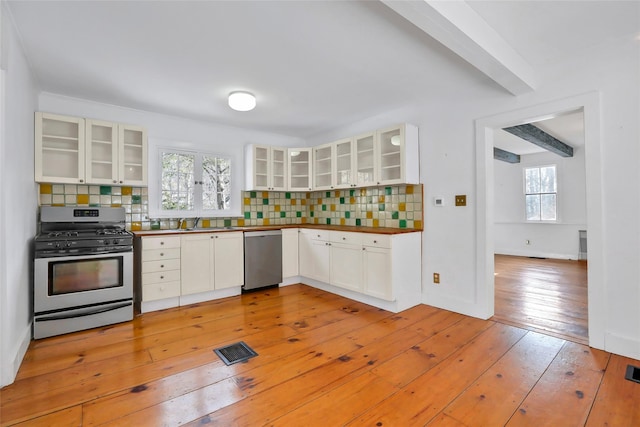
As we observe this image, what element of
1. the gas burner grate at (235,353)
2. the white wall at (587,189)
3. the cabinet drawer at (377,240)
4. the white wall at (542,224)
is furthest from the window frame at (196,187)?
the white wall at (542,224)

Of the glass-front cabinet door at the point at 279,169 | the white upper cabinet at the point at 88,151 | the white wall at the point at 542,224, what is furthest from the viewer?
the white wall at the point at 542,224

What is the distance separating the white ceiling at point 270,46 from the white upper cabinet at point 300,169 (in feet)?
4.38

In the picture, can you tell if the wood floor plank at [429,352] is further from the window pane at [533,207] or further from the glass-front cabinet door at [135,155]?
the window pane at [533,207]

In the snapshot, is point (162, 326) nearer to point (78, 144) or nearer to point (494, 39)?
point (78, 144)

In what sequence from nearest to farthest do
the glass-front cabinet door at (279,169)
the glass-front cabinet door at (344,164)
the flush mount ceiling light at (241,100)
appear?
the flush mount ceiling light at (241,100)
the glass-front cabinet door at (344,164)
the glass-front cabinet door at (279,169)

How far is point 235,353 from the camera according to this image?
2.36 meters

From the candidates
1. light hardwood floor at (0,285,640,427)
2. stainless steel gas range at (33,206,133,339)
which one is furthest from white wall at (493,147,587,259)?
stainless steel gas range at (33,206,133,339)

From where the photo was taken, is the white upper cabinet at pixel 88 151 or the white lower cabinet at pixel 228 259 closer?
the white upper cabinet at pixel 88 151

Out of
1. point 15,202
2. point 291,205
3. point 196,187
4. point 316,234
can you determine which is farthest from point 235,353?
point 291,205

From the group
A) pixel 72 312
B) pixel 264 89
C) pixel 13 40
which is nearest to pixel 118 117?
pixel 13 40

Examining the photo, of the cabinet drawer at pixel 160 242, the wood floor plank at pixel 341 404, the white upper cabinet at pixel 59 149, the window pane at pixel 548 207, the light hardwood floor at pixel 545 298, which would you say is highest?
the white upper cabinet at pixel 59 149

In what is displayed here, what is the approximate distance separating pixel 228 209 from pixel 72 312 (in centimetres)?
218

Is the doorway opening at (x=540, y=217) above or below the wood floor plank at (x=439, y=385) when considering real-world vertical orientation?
above

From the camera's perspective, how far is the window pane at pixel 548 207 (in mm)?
6762
